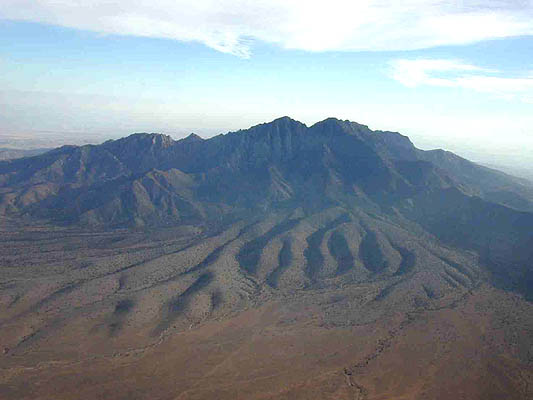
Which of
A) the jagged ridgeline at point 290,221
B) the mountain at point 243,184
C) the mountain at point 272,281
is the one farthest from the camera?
the mountain at point 243,184

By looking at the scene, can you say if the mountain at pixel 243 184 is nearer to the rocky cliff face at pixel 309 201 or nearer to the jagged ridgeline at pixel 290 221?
the rocky cliff face at pixel 309 201

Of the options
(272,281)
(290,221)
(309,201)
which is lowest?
(272,281)

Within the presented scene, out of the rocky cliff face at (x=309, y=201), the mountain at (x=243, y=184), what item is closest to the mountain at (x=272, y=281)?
the rocky cliff face at (x=309, y=201)

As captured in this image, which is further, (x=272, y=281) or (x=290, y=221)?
(x=290, y=221)

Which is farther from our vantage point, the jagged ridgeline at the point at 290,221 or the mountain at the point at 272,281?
the jagged ridgeline at the point at 290,221

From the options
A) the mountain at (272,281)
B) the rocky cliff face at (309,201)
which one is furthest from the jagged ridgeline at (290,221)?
the mountain at (272,281)

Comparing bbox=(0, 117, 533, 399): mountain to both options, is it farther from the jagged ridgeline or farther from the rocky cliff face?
the rocky cliff face

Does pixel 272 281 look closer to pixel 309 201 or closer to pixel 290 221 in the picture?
→ pixel 290 221

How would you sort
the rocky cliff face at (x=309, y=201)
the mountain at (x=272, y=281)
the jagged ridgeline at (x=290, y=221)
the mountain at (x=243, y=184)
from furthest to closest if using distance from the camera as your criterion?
the mountain at (x=243, y=184) → the rocky cliff face at (x=309, y=201) → the jagged ridgeline at (x=290, y=221) → the mountain at (x=272, y=281)

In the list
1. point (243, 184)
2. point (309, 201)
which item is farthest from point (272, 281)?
point (243, 184)

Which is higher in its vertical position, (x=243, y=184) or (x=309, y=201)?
(x=243, y=184)
